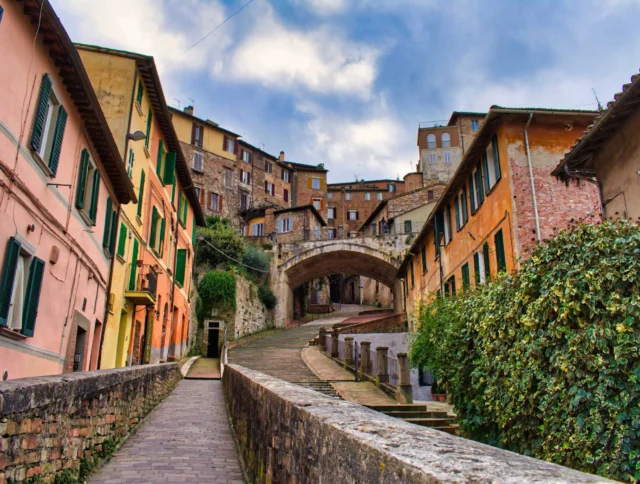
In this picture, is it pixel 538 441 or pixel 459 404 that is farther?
pixel 459 404

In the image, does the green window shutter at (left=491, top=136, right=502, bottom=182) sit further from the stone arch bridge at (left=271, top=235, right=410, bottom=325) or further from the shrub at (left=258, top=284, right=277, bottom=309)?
the shrub at (left=258, top=284, right=277, bottom=309)

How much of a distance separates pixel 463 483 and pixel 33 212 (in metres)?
8.84

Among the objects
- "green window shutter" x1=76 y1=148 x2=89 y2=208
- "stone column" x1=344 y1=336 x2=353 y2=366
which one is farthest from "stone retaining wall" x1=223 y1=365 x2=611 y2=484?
"stone column" x1=344 y1=336 x2=353 y2=366

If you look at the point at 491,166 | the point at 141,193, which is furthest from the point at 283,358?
the point at 491,166

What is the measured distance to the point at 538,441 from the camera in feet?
18.2

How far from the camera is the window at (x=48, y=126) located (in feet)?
27.8

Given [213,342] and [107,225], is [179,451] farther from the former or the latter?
[213,342]

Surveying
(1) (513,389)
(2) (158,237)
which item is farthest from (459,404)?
(2) (158,237)

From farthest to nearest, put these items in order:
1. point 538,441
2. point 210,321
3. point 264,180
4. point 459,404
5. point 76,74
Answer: point 264,180
point 210,321
point 76,74
point 459,404
point 538,441

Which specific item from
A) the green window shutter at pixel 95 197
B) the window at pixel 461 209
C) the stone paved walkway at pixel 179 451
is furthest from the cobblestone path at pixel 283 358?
the green window shutter at pixel 95 197

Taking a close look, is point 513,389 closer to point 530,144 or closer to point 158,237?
point 530,144

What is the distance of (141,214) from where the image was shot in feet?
57.3

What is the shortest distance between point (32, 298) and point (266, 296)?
29965mm

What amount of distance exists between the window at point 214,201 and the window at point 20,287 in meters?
40.8
